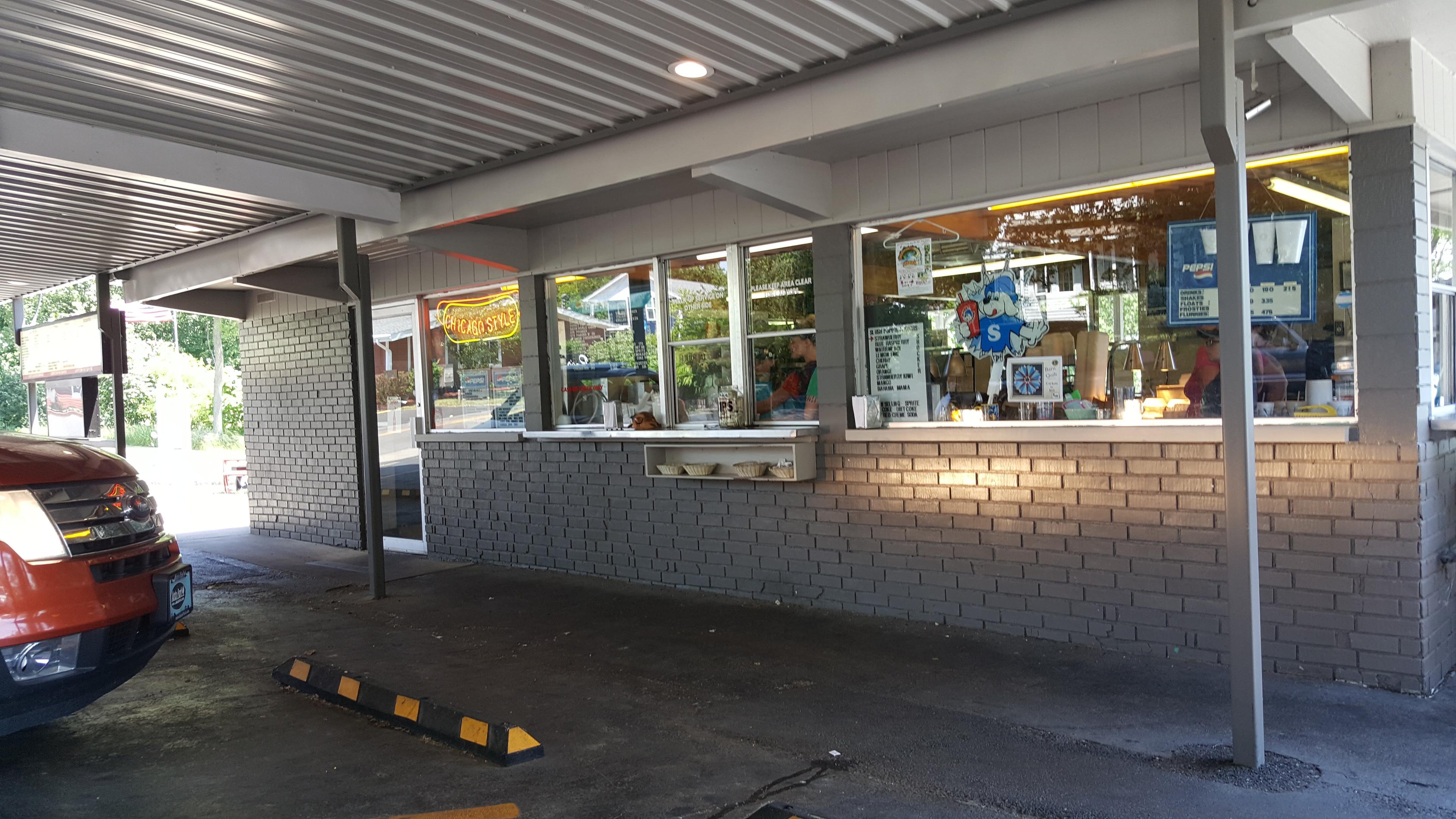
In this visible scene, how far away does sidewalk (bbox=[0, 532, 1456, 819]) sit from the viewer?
4.24 m

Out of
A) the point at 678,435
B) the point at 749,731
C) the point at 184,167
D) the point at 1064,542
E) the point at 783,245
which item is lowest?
the point at 749,731

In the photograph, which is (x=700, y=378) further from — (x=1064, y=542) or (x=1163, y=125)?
(x=1163, y=125)

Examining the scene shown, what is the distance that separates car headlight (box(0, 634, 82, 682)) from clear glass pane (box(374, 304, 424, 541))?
7.39 metres

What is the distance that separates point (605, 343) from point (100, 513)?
5.51 meters

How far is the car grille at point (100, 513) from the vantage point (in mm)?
4406

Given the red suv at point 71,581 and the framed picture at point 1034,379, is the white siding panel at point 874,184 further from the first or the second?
the red suv at point 71,581

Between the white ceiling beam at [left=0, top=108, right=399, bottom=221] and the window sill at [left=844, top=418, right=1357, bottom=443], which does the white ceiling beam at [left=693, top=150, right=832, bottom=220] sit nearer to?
the window sill at [left=844, top=418, right=1357, bottom=443]

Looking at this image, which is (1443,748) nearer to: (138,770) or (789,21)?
(789,21)

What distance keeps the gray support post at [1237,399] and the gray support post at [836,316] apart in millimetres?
3492

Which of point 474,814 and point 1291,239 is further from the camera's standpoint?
point 1291,239

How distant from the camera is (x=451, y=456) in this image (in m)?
11.0

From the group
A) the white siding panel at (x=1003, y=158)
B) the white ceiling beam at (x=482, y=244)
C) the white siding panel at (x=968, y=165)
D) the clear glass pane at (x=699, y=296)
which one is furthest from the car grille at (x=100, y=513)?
the white siding panel at (x=1003, y=158)

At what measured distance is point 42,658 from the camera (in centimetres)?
419

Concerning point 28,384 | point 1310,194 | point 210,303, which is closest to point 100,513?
point 1310,194
